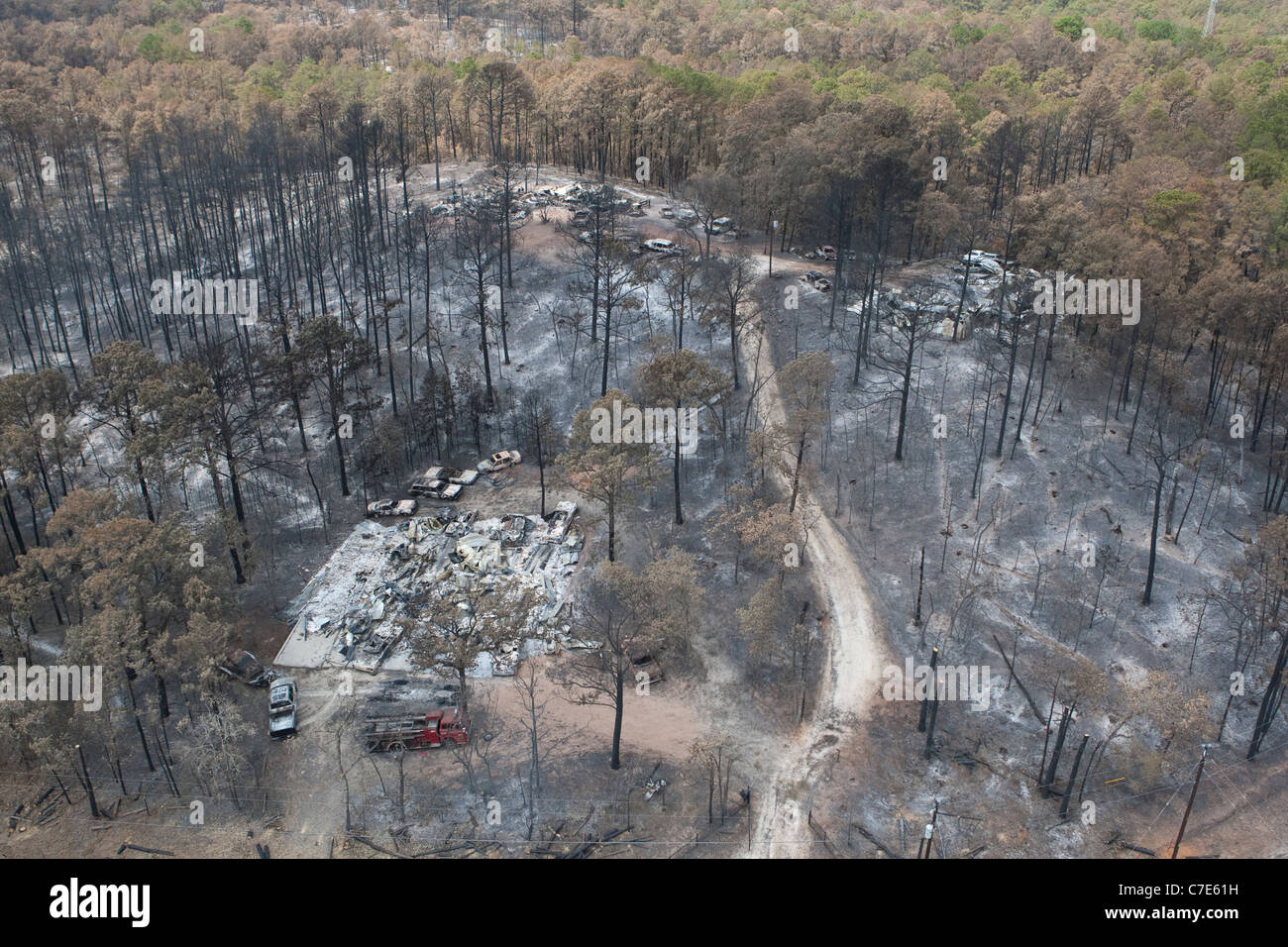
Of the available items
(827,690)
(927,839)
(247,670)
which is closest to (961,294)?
(827,690)

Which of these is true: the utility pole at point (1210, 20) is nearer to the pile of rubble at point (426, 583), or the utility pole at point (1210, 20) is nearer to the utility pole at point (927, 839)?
the pile of rubble at point (426, 583)

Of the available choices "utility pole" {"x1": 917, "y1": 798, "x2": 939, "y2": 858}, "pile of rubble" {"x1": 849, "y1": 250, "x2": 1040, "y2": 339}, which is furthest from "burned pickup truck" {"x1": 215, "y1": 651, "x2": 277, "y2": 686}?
"pile of rubble" {"x1": 849, "y1": 250, "x2": 1040, "y2": 339}

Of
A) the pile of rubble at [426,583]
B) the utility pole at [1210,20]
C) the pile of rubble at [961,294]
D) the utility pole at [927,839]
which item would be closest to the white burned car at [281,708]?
the pile of rubble at [426,583]

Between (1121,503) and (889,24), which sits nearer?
(1121,503)

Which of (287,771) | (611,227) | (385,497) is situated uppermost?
(611,227)

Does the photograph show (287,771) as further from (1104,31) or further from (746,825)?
(1104,31)

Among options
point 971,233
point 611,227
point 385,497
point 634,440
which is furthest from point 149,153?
point 971,233
